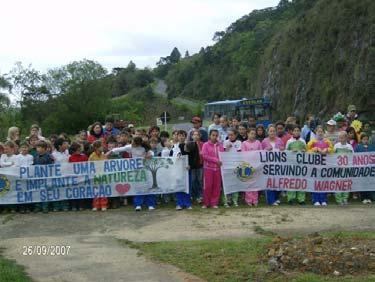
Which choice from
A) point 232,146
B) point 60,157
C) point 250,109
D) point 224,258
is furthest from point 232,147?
point 250,109

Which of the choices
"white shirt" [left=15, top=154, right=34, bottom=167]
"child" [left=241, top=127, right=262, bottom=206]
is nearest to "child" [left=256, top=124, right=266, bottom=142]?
"child" [left=241, top=127, right=262, bottom=206]

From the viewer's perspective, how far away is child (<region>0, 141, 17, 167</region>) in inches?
512

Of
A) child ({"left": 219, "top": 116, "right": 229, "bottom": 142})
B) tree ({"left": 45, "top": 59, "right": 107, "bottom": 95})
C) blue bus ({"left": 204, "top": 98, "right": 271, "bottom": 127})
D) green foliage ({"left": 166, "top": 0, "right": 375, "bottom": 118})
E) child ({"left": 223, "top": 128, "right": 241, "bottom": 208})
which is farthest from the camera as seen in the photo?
tree ({"left": 45, "top": 59, "right": 107, "bottom": 95})

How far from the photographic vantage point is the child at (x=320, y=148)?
522 inches

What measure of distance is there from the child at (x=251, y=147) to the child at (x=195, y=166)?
3.44 feet

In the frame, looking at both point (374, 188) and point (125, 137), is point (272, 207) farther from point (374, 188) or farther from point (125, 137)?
point (125, 137)

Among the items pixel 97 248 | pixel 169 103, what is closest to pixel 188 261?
pixel 97 248

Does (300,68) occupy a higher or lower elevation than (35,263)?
higher

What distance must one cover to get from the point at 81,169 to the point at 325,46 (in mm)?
39976

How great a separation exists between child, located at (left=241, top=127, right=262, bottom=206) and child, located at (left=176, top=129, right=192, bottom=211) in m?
1.36

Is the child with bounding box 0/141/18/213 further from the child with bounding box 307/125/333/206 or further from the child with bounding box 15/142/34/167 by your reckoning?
the child with bounding box 307/125/333/206

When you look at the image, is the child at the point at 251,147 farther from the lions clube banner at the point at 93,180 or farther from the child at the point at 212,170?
the lions clube banner at the point at 93,180

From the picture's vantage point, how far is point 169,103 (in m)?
114
